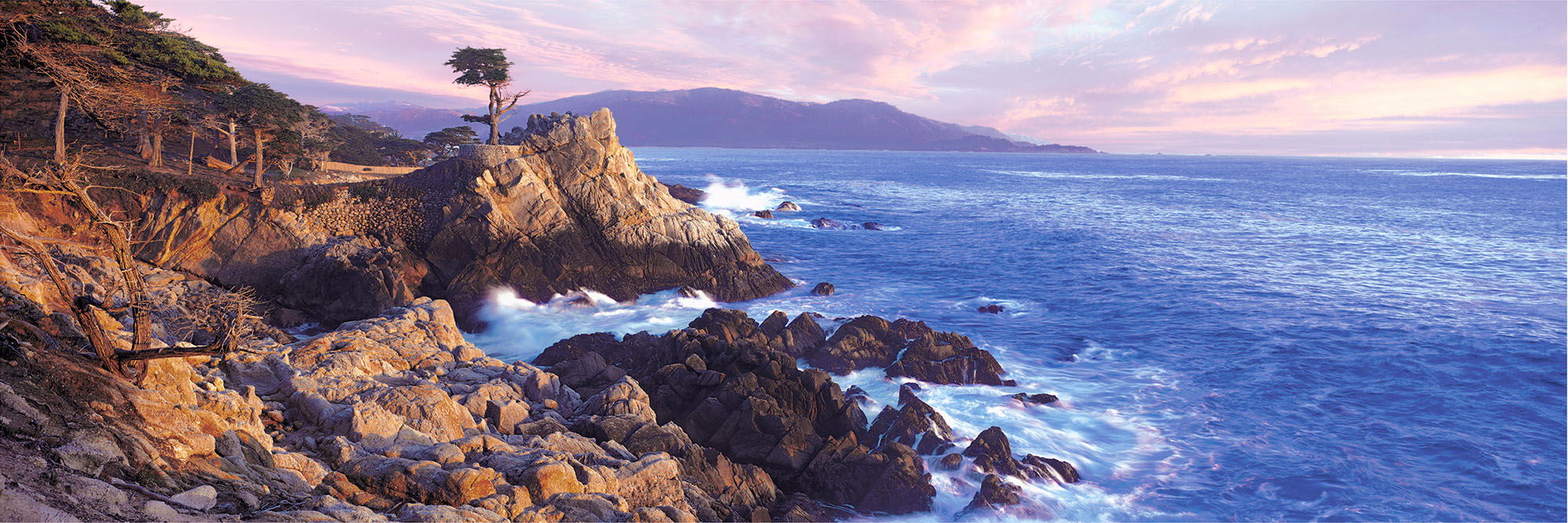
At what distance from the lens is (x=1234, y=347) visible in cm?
2788

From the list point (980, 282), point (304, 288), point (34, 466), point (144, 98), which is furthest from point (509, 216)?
point (34, 466)

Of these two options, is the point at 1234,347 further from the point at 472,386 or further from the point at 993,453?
the point at 472,386

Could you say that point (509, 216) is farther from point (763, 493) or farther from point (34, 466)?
point (34, 466)

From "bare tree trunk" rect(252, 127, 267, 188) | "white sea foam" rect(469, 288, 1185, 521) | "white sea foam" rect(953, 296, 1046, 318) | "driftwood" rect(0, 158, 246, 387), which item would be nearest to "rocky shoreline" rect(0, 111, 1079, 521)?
"driftwood" rect(0, 158, 246, 387)

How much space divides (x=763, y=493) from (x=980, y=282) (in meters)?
27.2

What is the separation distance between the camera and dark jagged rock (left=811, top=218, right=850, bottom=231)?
60.0 m

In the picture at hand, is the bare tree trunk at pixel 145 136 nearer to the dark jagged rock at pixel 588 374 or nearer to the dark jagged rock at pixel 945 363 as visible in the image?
the dark jagged rock at pixel 588 374

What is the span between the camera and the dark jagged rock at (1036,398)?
2250 centimetres

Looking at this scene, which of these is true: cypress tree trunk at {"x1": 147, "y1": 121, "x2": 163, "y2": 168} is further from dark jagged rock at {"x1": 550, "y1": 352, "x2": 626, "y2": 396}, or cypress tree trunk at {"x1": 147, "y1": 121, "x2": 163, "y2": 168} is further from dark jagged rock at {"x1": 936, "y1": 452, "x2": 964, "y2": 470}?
dark jagged rock at {"x1": 936, "y1": 452, "x2": 964, "y2": 470}

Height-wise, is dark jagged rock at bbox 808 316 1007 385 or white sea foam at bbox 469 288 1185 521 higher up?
dark jagged rock at bbox 808 316 1007 385

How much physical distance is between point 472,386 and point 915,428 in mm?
A: 11118

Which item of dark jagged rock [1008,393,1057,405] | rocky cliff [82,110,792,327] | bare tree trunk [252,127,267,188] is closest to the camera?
dark jagged rock [1008,393,1057,405]

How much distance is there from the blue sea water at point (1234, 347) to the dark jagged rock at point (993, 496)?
1.22ft

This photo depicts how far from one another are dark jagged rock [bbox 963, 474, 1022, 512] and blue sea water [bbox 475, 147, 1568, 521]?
37 centimetres
